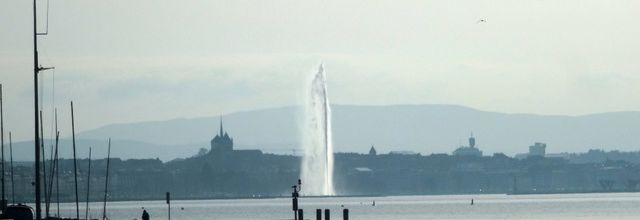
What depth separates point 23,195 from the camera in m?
192

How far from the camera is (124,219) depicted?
132375 mm

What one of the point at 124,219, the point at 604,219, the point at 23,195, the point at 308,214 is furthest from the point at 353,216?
the point at 23,195

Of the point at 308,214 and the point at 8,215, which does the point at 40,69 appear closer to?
the point at 8,215

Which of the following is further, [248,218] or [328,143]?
[328,143]

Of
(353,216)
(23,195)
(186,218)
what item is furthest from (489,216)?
(23,195)

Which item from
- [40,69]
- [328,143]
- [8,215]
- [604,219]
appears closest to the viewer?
[40,69]

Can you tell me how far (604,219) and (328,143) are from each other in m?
71.4

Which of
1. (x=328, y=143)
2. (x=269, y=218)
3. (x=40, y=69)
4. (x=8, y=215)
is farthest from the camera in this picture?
(x=328, y=143)

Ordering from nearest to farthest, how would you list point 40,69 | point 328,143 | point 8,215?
point 40,69 → point 8,215 → point 328,143

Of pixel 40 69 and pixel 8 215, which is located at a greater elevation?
pixel 40 69

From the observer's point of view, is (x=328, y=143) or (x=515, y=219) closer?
(x=515, y=219)

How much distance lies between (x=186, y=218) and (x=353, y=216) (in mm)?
11090

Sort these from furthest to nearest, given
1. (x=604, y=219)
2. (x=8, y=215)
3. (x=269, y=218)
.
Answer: (x=269, y=218), (x=604, y=219), (x=8, y=215)

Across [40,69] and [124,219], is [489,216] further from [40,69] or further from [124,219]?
[40,69]
